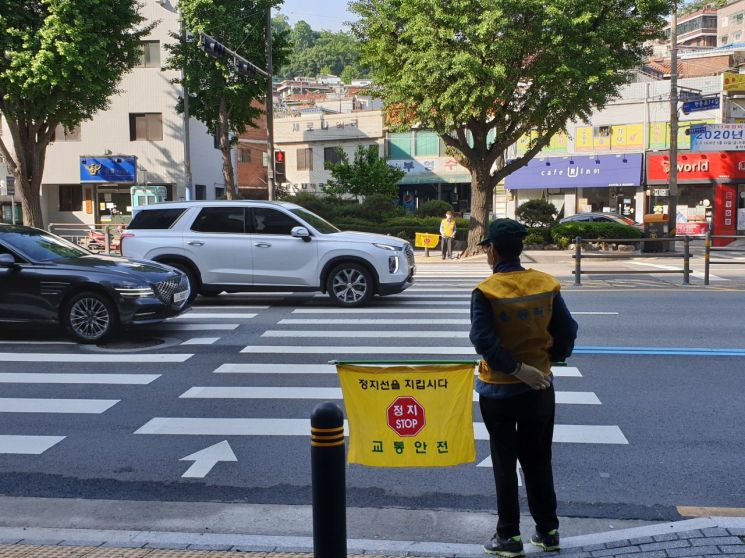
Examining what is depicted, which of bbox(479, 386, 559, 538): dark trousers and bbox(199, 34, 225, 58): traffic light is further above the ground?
bbox(199, 34, 225, 58): traffic light

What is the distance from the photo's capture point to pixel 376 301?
15.3m

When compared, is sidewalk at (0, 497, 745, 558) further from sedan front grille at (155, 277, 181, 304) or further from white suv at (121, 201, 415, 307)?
white suv at (121, 201, 415, 307)

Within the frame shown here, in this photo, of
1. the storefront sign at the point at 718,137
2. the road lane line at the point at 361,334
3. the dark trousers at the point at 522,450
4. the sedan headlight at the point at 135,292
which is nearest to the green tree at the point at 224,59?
the storefront sign at the point at 718,137

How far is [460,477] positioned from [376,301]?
9.37m

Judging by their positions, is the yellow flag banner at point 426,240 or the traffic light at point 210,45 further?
the yellow flag banner at point 426,240

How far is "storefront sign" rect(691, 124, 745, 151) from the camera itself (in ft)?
102

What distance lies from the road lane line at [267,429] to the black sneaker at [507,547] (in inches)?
92.4

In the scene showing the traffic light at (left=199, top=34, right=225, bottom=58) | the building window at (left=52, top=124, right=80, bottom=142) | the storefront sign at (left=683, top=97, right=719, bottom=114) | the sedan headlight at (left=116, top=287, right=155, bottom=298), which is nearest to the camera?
the sedan headlight at (left=116, top=287, right=155, bottom=298)

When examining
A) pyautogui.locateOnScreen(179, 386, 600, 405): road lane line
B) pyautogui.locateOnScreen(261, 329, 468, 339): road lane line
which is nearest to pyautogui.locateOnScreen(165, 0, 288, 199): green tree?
pyautogui.locateOnScreen(261, 329, 468, 339): road lane line

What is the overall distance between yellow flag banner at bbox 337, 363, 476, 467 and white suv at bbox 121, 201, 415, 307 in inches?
374

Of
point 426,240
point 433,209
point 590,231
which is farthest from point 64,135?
point 590,231

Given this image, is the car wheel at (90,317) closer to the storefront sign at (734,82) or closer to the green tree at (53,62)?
the green tree at (53,62)

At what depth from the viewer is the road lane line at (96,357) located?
33.2 ft

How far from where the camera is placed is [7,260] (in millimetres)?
11117
